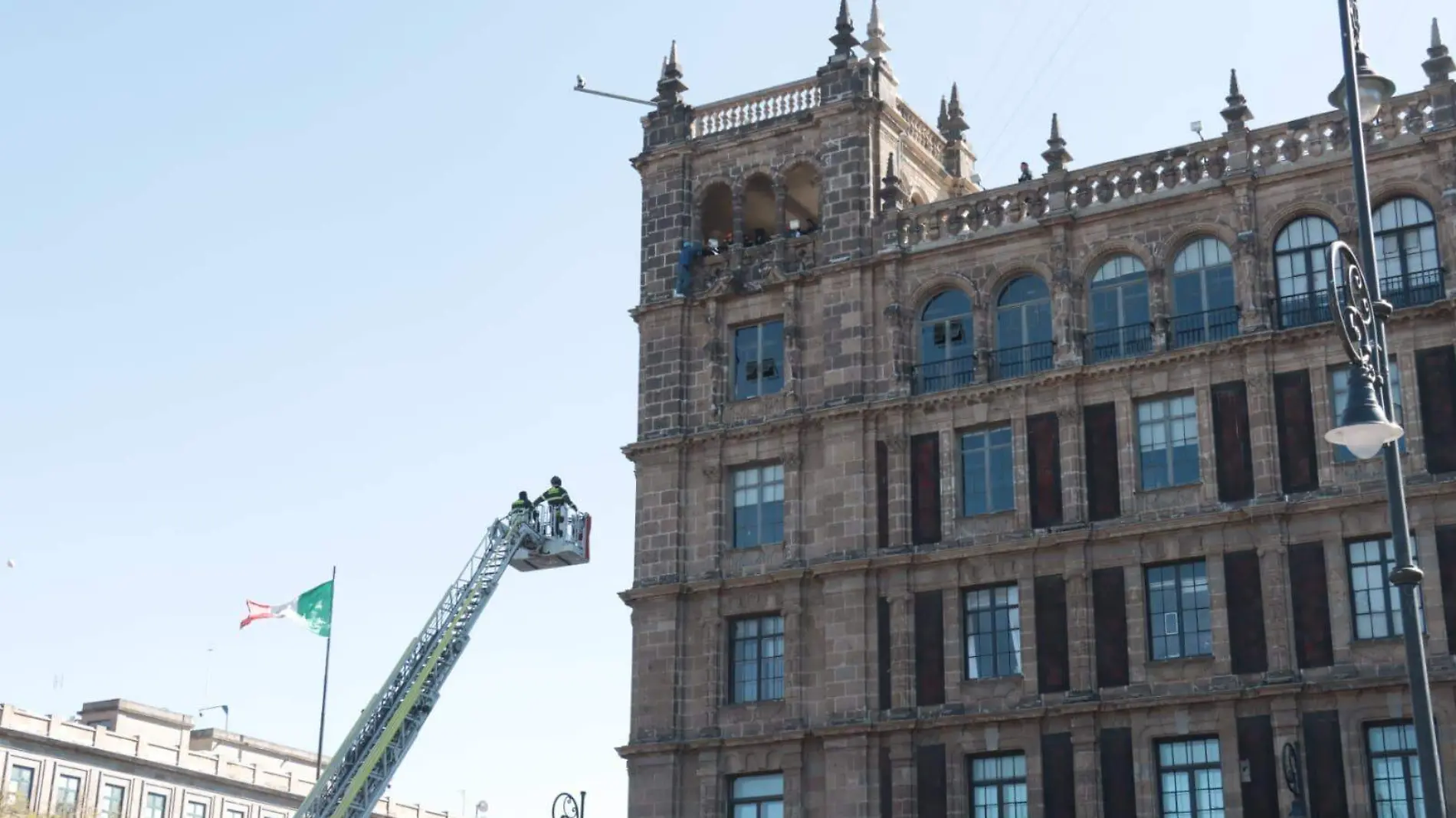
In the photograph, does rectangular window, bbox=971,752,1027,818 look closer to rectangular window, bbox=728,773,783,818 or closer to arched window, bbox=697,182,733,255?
rectangular window, bbox=728,773,783,818

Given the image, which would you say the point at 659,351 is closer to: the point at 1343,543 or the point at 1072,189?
the point at 1072,189

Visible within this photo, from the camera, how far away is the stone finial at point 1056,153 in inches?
1831

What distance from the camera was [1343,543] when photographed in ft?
134

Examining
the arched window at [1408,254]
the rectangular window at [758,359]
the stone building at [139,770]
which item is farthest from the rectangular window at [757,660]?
the stone building at [139,770]

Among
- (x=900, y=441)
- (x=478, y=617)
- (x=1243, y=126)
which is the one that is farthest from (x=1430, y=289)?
(x=478, y=617)

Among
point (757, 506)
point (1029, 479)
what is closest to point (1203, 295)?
point (1029, 479)

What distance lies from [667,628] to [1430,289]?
18742 mm

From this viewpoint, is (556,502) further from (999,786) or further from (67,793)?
(67,793)

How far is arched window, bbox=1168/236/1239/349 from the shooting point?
43781 mm

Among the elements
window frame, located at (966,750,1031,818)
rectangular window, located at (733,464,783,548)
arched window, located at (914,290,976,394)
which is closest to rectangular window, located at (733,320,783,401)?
rectangular window, located at (733,464,783,548)

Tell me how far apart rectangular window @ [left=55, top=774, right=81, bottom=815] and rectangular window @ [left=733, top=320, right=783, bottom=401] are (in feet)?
144

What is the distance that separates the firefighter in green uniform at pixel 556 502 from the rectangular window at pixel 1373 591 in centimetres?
1972

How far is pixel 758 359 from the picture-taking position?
1944 inches

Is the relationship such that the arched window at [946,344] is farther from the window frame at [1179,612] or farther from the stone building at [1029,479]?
the window frame at [1179,612]
